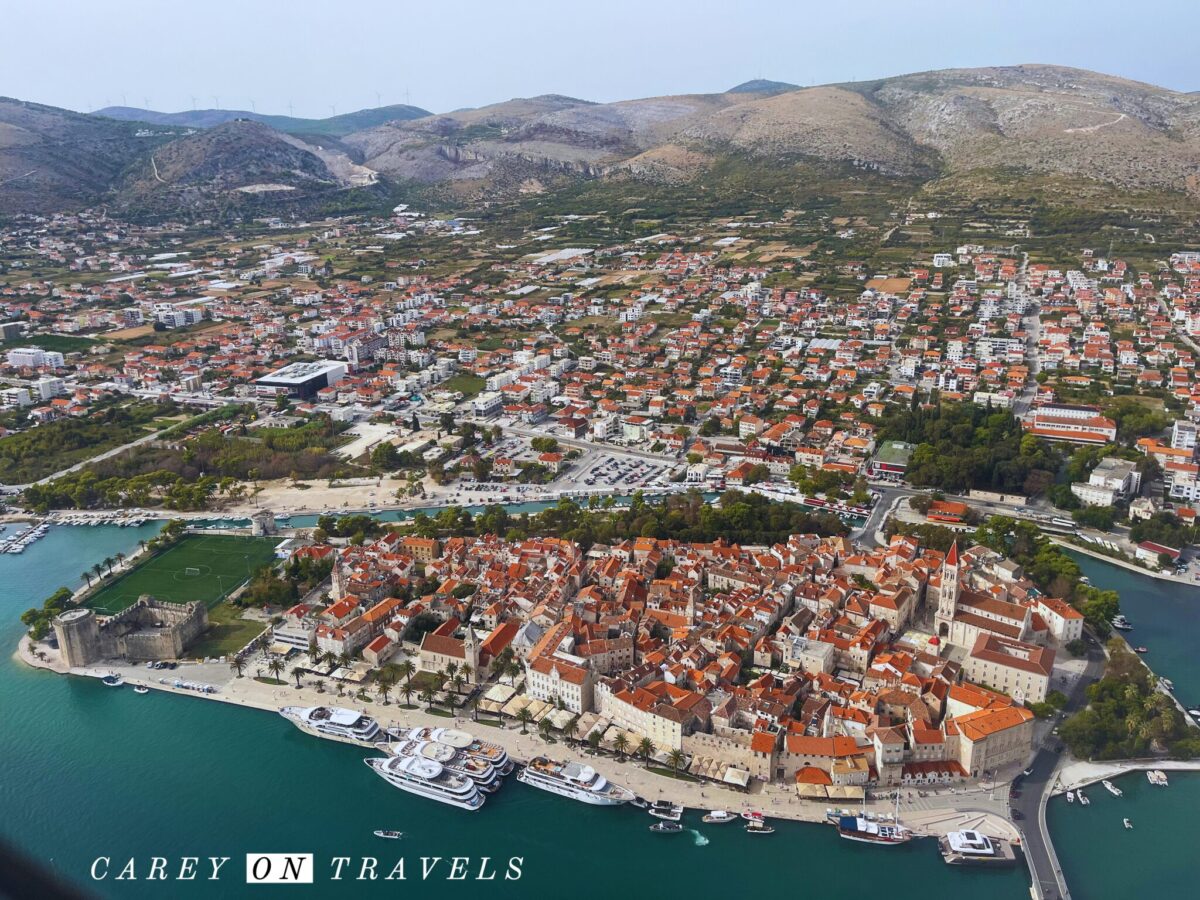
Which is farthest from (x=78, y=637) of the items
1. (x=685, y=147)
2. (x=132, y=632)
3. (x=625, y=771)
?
(x=685, y=147)

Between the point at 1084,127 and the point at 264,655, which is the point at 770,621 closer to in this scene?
the point at 264,655

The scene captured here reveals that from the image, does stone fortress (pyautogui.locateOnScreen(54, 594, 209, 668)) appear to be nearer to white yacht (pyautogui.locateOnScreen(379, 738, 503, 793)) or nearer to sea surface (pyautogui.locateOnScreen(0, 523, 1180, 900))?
sea surface (pyautogui.locateOnScreen(0, 523, 1180, 900))

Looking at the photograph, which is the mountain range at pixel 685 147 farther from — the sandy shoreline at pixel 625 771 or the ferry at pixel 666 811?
the ferry at pixel 666 811

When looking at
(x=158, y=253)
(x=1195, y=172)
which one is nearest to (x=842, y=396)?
(x=1195, y=172)

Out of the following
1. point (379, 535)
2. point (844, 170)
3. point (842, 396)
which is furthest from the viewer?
point (844, 170)

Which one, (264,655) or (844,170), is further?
(844,170)

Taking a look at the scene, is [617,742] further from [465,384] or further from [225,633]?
[465,384]

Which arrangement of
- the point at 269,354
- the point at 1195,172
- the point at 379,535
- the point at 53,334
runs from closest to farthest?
1. the point at 379,535
2. the point at 269,354
3. the point at 53,334
4. the point at 1195,172

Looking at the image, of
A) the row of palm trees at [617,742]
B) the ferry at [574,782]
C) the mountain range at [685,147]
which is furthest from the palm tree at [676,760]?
the mountain range at [685,147]
